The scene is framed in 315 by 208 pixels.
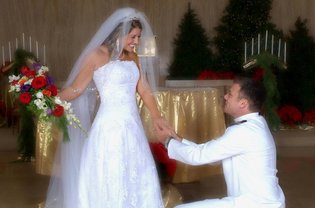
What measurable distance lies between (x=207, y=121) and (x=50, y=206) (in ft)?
5.69

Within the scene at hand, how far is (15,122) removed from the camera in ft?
24.5

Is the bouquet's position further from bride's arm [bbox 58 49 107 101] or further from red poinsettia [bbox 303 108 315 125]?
red poinsettia [bbox 303 108 315 125]

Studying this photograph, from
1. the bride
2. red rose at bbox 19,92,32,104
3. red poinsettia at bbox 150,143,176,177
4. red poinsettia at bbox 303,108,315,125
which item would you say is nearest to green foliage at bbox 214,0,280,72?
red poinsettia at bbox 303,108,315,125

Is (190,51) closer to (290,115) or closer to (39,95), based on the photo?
(290,115)

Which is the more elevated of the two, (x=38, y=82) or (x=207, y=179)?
(x=38, y=82)

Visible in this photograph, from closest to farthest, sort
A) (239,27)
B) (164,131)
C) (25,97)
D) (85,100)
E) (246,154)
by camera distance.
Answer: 1. (246,154)
2. (25,97)
3. (164,131)
4. (85,100)
5. (239,27)

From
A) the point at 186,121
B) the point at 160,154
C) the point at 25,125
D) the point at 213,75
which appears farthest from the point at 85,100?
the point at 213,75

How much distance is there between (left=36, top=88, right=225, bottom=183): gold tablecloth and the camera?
5027 mm

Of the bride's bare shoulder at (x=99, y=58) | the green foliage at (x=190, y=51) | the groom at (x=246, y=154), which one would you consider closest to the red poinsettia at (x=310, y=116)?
the green foliage at (x=190, y=51)

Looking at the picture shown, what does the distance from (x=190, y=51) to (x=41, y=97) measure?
5519 millimetres

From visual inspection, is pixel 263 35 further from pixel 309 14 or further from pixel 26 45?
pixel 26 45

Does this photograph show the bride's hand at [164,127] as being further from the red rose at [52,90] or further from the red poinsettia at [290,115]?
the red poinsettia at [290,115]

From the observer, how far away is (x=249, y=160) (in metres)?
2.81

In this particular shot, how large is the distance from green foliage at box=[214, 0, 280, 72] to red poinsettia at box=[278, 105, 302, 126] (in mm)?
934
